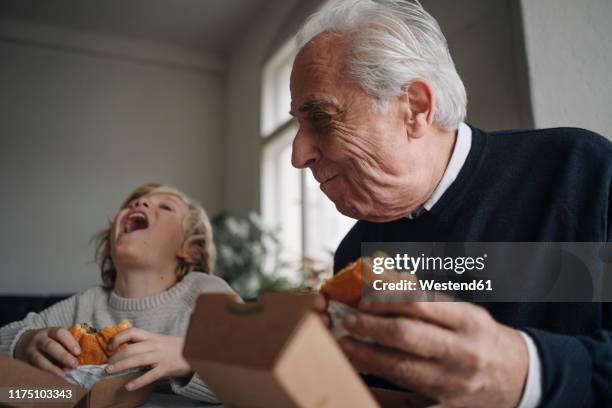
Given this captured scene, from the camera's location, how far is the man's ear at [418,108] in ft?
3.46

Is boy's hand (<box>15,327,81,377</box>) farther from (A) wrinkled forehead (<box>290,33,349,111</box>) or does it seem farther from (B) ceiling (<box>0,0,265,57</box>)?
(B) ceiling (<box>0,0,265,57</box>)

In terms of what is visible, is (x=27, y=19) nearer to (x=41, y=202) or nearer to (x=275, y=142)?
(x=41, y=202)

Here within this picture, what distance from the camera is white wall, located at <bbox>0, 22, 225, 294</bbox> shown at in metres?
5.03

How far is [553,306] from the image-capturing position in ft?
2.89

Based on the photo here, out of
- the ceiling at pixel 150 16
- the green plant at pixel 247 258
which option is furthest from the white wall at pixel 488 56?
the ceiling at pixel 150 16

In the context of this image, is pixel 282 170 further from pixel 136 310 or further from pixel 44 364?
pixel 44 364

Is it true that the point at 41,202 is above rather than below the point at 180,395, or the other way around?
above

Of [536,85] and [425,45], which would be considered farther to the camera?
[536,85]

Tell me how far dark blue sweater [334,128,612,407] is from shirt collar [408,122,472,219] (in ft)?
0.06

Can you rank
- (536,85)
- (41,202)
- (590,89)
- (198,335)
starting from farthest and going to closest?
(41,202), (536,85), (590,89), (198,335)

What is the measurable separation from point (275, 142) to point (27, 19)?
122 inches

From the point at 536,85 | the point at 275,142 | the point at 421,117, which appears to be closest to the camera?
the point at 421,117

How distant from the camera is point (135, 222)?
165cm

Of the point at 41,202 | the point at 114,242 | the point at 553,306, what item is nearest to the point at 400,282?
the point at 553,306
